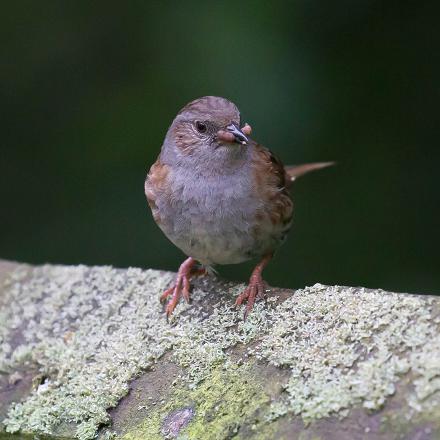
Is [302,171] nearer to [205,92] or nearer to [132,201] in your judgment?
[205,92]

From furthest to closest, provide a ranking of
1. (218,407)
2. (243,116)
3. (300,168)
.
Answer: (243,116), (300,168), (218,407)

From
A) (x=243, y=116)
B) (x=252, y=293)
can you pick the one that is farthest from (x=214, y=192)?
(x=243, y=116)

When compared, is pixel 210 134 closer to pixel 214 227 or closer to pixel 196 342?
pixel 214 227

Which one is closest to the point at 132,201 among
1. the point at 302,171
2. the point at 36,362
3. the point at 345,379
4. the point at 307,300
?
the point at 302,171

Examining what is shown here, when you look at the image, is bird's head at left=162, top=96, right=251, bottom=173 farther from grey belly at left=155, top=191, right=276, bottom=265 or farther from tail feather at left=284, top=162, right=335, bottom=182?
tail feather at left=284, top=162, right=335, bottom=182

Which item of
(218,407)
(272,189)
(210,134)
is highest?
(210,134)

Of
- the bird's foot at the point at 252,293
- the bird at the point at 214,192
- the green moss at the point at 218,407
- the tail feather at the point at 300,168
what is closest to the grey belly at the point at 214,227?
the bird at the point at 214,192
